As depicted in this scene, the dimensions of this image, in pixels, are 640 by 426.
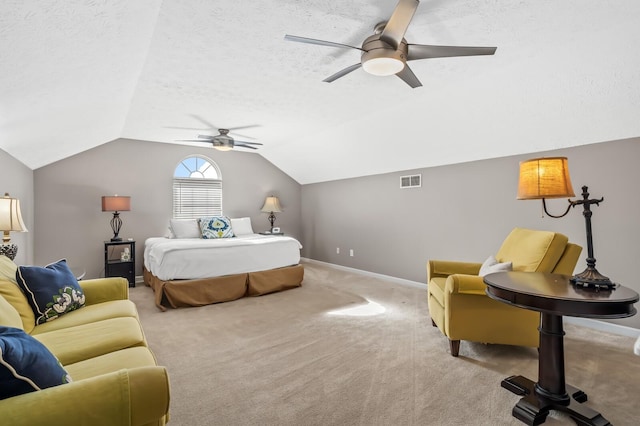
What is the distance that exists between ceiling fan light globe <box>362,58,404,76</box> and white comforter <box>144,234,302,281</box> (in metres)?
2.88

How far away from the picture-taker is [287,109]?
3879 millimetres

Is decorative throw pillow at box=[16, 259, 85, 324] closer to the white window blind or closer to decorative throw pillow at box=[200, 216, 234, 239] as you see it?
decorative throw pillow at box=[200, 216, 234, 239]

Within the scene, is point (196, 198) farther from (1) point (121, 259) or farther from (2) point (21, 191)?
(2) point (21, 191)

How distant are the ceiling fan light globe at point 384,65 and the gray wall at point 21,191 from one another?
11.8 ft

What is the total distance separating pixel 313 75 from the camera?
2.91 metres

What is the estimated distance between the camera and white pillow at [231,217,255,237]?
5836 mm

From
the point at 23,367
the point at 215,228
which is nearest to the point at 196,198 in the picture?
the point at 215,228

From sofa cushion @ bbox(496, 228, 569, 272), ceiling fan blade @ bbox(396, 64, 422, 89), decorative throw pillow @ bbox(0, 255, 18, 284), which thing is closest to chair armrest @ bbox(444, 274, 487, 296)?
sofa cushion @ bbox(496, 228, 569, 272)

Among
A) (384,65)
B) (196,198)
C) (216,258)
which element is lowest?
→ (216,258)

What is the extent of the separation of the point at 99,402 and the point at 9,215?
8.53ft

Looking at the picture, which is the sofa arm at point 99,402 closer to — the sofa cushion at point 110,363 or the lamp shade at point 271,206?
the sofa cushion at point 110,363

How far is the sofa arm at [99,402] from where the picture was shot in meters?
0.91

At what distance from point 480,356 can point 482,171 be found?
2.37 m

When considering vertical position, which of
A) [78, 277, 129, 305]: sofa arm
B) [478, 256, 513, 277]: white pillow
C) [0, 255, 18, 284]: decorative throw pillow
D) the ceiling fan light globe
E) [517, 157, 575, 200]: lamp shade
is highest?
the ceiling fan light globe
